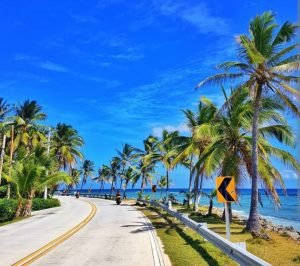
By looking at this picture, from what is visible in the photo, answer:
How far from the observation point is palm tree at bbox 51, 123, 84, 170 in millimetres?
58250

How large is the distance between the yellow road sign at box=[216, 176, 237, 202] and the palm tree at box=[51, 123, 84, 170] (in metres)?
47.2

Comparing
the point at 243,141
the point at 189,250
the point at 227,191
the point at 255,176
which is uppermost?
the point at 243,141

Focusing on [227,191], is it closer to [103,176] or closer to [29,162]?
[29,162]

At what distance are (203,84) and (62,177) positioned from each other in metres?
17.3

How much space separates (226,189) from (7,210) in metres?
18.3

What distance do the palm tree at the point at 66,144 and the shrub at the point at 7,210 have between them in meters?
30.2

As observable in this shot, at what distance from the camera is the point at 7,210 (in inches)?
1018

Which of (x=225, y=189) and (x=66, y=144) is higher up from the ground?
(x=66, y=144)

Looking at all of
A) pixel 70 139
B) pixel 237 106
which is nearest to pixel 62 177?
pixel 237 106

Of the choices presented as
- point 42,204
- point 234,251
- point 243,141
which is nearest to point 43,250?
point 234,251

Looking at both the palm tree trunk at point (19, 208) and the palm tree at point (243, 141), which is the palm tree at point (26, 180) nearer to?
the palm tree trunk at point (19, 208)

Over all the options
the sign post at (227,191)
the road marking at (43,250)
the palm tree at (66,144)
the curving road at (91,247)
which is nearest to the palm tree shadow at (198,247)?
the sign post at (227,191)

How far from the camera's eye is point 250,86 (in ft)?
60.5

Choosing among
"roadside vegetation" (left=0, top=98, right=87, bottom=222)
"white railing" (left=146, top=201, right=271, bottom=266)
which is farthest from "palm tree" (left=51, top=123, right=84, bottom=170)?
"white railing" (left=146, top=201, right=271, bottom=266)
